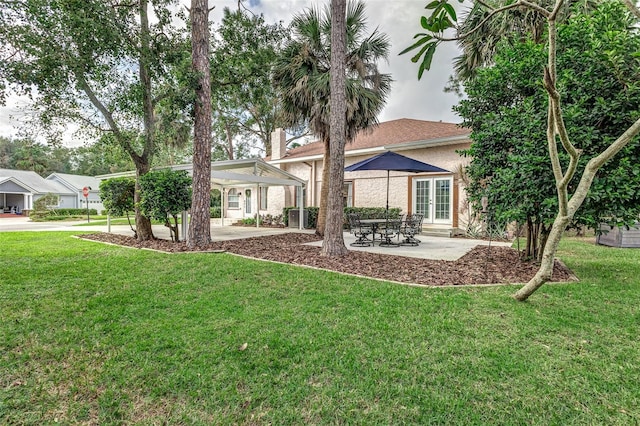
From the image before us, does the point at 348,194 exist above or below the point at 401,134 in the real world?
below

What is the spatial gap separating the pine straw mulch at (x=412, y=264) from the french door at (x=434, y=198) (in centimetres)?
387

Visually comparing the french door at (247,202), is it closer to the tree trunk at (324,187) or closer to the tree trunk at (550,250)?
the tree trunk at (324,187)

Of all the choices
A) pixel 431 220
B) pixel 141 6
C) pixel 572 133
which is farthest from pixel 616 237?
pixel 141 6

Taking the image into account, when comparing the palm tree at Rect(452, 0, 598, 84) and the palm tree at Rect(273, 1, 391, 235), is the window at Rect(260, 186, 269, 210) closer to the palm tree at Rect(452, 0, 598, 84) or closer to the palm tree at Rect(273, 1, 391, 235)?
the palm tree at Rect(273, 1, 391, 235)

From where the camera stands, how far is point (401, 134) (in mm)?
14758

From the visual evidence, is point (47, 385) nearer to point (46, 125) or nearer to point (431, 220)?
point (46, 125)

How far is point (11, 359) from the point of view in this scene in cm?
289

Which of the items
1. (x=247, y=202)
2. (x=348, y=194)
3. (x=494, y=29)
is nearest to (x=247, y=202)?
(x=247, y=202)

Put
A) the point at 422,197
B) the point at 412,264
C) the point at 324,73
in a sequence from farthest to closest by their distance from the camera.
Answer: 1. the point at 422,197
2. the point at 324,73
3. the point at 412,264

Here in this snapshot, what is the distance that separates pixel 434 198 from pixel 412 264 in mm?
7050

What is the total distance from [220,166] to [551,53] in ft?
37.4

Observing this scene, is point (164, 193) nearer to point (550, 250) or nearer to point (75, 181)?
point (550, 250)

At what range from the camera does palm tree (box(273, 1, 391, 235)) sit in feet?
32.6

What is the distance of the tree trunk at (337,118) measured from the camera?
7129mm
